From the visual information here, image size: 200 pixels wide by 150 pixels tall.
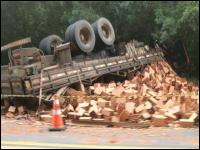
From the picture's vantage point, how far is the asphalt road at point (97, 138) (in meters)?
8.40

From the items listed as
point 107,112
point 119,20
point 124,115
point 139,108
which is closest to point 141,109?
point 139,108

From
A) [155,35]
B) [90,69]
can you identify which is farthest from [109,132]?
[155,35]

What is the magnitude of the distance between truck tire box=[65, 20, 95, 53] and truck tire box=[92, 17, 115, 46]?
844mm

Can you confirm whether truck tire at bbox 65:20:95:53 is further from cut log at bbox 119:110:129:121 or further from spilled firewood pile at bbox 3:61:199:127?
cut log at bbox 119:110:129:121

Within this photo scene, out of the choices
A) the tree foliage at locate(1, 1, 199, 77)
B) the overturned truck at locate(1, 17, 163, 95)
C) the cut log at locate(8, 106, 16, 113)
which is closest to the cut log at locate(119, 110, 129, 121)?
the overturned truck at locate(1, 17, 163, 95)

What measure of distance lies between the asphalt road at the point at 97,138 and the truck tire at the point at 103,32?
33.2 feet

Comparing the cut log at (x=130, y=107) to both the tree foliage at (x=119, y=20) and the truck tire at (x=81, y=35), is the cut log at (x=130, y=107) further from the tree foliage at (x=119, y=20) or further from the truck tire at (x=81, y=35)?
the tree foliage at (x=119, y=20)

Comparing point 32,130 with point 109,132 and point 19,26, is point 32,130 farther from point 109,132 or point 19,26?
point 19,26

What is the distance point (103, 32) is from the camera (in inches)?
885

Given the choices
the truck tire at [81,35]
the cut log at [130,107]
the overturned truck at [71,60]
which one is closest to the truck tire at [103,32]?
the overturned truck at [71,60]

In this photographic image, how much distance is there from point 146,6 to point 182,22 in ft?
Result: 12.4

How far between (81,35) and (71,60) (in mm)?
2861

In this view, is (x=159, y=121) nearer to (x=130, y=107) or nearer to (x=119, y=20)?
(x=130, y=107)

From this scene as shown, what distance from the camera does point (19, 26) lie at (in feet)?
102
